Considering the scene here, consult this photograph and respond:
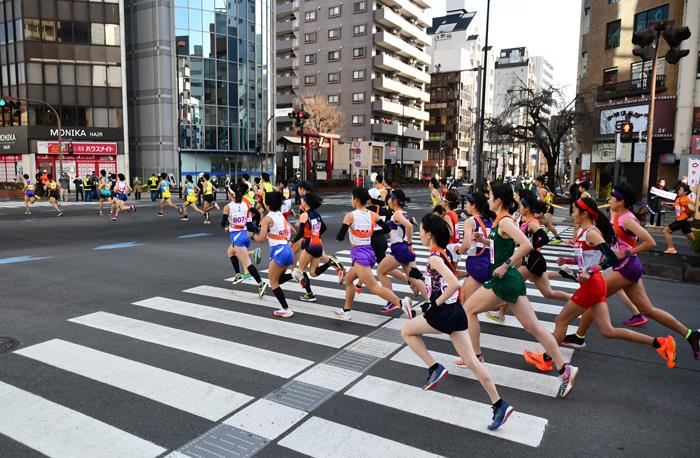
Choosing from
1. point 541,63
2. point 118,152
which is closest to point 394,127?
point 118,152

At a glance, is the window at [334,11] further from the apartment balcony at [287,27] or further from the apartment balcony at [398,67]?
the apartment balcony at [398,67]

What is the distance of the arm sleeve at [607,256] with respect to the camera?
15.1 feet

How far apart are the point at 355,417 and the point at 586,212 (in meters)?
3.13

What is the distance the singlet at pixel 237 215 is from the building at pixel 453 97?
81726 mm

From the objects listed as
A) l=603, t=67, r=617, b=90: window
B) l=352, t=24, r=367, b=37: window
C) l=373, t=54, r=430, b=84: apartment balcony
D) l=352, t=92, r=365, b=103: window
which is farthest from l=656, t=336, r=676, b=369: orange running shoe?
l=352, t=24, r=367, b=37: window

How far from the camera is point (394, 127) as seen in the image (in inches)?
2758

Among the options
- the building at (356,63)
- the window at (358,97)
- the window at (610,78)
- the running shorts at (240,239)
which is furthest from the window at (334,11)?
the running shorts at (240,239)

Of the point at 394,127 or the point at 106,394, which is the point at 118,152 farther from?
the point at 106,394

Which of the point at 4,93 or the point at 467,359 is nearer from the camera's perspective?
the point at 467,359

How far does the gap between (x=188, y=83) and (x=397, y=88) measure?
34246 mm

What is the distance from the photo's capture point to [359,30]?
6775 centimetres

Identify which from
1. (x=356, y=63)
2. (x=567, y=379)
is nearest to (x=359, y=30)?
(x=356, y=63)

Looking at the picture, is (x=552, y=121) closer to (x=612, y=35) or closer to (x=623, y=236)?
(x=612, y=35)

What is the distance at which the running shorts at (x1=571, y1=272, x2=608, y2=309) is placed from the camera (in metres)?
4.85
